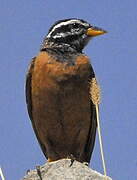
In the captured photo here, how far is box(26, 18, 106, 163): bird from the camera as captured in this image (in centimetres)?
938

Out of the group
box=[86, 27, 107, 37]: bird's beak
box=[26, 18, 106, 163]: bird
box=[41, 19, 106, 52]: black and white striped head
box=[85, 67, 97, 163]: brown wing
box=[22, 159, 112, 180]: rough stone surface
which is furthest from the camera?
box=[41, 19, 106, 52]: black and white striped head

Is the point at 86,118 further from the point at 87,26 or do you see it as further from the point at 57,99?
the point at 87,26

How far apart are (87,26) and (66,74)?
1662 millimetres

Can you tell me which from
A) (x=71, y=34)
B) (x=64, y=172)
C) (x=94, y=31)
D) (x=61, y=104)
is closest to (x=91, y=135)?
(x=61, y=104)

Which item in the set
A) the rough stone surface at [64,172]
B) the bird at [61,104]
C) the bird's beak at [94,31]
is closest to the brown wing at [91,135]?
the bird at [61,104]

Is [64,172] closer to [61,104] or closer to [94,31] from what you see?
[61,104]

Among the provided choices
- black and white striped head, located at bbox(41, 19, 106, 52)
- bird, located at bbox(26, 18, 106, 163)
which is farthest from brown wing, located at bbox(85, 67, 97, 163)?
black and white striped head, located at bbox(41, 19, 106, 52)

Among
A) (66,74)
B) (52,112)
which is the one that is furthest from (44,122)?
(66,74)

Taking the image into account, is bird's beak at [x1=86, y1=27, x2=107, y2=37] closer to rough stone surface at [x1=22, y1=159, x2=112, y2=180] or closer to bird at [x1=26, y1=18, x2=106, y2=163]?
bird at [x1=26, y1=18, x2=106, y2=163]

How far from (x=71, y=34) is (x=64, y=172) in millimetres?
5536

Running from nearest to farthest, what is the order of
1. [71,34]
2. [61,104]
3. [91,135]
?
[61,104]
[91,135]
[71,34]

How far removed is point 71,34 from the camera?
35.5 feet

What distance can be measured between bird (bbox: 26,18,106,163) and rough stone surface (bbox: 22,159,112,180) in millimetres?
3491

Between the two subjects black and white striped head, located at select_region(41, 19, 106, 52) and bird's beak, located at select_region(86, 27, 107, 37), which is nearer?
bird's beak, located at select_region(86, 27, 107, 37)
